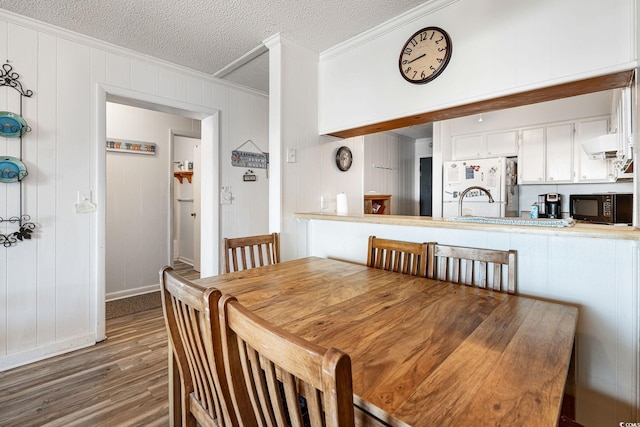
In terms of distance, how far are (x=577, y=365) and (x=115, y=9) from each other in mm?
3408

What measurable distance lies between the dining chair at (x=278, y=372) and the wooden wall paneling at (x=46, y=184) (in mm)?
2397

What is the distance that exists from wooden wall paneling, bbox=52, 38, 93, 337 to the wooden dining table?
158 centimetres

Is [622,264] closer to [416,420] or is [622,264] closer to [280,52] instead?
[416,420]

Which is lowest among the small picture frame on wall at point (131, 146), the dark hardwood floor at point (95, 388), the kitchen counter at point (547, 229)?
the dark hardwood floor at point (95, 388)

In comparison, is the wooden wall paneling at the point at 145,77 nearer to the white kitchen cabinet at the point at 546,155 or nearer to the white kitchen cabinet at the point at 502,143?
the white kitchen cabinet at the point at 502,143

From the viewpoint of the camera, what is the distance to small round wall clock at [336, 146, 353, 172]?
9.51 feet

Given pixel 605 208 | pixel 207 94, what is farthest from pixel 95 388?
pixel 605 208

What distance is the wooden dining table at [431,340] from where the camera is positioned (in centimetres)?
61


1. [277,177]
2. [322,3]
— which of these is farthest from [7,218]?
[322,3]

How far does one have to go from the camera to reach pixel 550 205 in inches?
149

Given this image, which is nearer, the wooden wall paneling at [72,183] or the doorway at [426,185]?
the wooden wall paneling at [72,183]

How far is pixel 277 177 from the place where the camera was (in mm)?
2416

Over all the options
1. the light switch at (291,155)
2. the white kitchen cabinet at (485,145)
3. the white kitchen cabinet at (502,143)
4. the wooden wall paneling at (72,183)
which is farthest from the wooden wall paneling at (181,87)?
the white kitchen cabinet at (502,143)

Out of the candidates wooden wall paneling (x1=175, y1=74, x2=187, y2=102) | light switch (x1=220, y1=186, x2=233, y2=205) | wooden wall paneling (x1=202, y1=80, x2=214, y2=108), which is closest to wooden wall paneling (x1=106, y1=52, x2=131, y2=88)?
wooden wall paneling (x1=175, y1=74, x2=187, y2=102)
